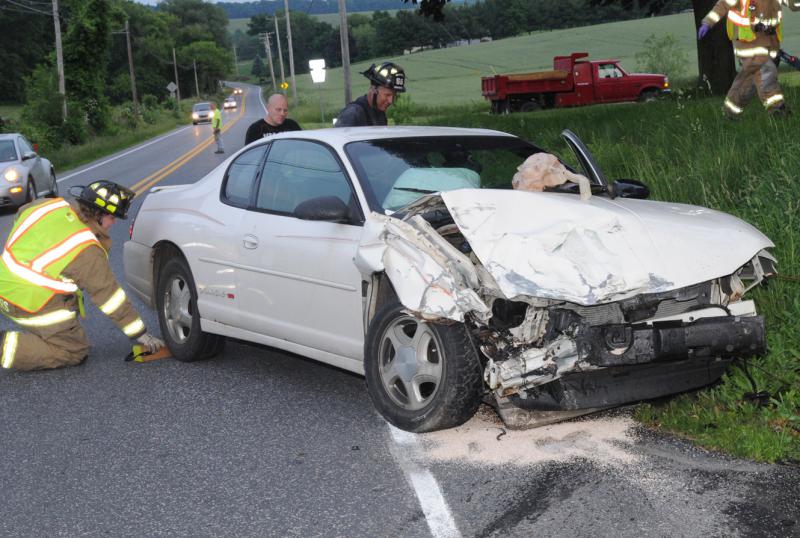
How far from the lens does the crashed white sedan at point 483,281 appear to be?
4617mm

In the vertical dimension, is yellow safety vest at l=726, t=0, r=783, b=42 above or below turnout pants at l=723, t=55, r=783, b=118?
above

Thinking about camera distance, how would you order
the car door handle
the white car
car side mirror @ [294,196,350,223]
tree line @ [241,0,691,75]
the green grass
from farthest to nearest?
1. tree line @ [241,0,691,75]
2. the green grass
3. the white car
4. the car door handle
5. car side mirror @ [294,196,350,223]

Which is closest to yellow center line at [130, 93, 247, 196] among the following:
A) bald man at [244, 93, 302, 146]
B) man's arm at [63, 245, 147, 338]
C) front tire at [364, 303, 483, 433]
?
bald man at [244, 93, 302, 146]

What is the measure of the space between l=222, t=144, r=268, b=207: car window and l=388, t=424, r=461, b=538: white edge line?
2194 mm

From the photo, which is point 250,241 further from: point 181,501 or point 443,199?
point 181,501

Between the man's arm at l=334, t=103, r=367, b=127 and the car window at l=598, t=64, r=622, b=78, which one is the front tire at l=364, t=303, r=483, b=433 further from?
the car window at l=598, t=64, r=622, b=78

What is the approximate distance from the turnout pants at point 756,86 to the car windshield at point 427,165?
6184mm

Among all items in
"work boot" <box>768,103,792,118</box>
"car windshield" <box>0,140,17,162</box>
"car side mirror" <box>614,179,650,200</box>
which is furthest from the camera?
"car windshield" <box>0,140,17,162</box>

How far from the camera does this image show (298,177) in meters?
6.39

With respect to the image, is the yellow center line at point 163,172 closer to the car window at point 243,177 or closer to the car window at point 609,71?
the car window at point 243,177

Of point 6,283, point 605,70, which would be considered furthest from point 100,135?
point 6,283

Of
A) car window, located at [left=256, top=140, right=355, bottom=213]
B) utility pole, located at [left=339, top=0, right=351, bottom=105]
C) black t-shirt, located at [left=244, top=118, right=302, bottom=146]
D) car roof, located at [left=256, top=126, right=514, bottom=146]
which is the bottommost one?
car window, located at [left=256, top=140, right=355, bottom=213]

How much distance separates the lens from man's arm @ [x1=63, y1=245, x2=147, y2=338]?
23.1 ft

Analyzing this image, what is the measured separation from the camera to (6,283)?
7.10 meters
